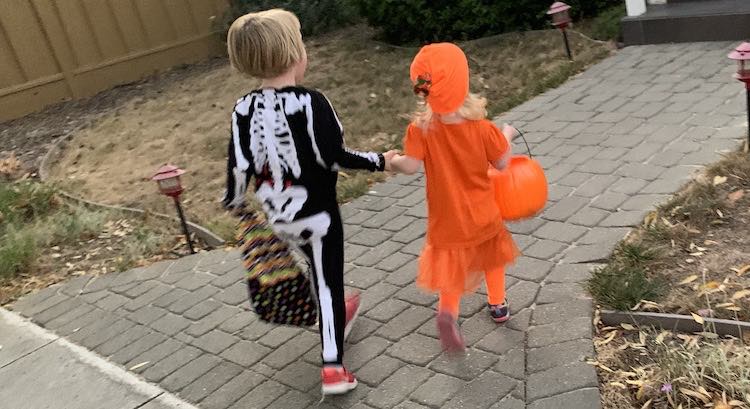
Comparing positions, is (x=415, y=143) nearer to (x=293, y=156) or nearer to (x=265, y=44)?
(x=293, y=156)

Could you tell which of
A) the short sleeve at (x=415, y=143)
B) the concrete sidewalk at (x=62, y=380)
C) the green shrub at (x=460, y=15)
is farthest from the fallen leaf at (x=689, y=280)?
the green shrub at (x=460, y=15)

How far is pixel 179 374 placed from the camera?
3617 millimetres

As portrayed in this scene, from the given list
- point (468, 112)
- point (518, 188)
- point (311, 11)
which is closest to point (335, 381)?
point (518, 188)

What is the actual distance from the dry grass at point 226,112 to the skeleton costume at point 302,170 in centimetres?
225

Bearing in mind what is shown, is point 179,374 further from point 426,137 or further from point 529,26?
point 529,26

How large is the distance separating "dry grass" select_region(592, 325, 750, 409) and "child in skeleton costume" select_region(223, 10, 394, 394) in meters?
1.12

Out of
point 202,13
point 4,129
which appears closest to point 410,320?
point 4,129

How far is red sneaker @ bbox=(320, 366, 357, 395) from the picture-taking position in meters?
3.09

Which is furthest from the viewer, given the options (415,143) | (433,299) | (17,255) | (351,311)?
(17,255)

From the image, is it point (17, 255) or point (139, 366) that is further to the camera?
point (17, 255)

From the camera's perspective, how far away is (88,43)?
9656mm

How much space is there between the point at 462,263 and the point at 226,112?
5.45 m

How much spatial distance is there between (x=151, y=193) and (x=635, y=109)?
4103 mm

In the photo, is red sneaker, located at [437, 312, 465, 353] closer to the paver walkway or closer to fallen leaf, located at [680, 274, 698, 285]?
the paver walkway
